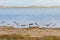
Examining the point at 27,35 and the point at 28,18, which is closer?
the point at 27,35

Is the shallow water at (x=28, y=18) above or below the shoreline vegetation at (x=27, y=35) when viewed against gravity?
below

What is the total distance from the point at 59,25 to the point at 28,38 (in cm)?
779

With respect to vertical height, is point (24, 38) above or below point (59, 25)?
above

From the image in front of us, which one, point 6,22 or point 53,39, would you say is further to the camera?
point 6,22

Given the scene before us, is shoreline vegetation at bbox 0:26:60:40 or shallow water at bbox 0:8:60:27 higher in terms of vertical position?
shoreline vegetation at bbox 0:26:60:40

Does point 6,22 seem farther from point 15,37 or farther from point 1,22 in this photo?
point 15,37

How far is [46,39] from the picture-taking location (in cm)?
1022

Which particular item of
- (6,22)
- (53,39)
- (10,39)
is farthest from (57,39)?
(6,22)

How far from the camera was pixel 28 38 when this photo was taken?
10.5 meters

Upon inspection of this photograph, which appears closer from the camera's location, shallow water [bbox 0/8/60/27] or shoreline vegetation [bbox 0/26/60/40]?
shoreline vegetation [bbox 0/26/60/40]

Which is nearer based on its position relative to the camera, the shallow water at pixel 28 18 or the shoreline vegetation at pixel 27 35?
the shoreline vegetation at pixel 27 35

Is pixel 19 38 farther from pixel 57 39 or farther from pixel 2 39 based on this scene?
pixel 57 39

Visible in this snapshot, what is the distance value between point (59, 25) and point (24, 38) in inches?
315

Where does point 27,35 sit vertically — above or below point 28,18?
above
